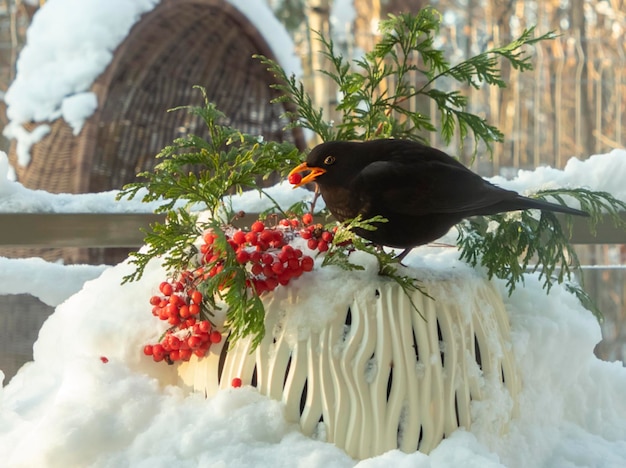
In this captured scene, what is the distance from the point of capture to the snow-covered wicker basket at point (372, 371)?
61 cm

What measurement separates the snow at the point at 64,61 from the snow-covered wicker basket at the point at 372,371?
36.8 inches

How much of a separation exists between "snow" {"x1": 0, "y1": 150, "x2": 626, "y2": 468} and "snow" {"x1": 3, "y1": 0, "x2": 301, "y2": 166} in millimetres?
743

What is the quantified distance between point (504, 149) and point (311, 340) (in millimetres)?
3435

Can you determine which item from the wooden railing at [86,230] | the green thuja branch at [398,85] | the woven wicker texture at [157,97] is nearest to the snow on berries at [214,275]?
the green thuja branch at [398,85]

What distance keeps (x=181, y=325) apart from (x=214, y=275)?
0.20 ft

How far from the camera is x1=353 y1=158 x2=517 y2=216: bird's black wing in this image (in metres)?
0.67

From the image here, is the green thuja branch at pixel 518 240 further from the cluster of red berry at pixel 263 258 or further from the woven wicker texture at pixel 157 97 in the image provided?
the woven wicker texture at pixel 157 97

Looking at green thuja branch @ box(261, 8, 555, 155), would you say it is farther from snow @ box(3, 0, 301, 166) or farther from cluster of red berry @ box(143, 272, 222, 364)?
snow @ box(3, 0, 301, 166)

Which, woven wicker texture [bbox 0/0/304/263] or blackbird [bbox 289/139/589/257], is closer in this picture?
blackbird [bbox 289/139/589/257]

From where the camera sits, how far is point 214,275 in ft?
2.05

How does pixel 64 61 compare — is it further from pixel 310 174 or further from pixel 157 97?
pixel 310 174

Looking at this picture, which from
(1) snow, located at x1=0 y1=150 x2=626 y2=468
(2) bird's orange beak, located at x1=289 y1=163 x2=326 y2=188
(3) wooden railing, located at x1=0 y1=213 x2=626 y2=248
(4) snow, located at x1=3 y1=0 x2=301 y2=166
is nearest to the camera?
(1) snow, located at x1=0 y1=150 x2=626 y2=468

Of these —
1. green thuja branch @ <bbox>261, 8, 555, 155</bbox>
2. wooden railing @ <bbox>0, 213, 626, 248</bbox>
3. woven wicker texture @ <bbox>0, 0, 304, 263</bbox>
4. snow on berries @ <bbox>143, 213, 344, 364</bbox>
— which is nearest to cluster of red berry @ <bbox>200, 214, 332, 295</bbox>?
snow on berries @ <bbox>143, 213, 344, 364</bbox>

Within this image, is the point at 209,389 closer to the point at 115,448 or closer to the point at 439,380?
the point at 115,448
